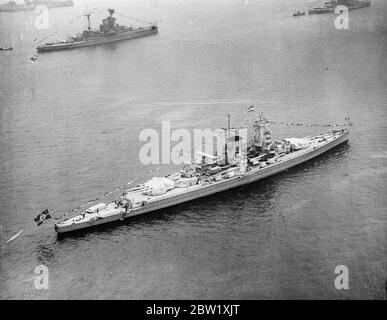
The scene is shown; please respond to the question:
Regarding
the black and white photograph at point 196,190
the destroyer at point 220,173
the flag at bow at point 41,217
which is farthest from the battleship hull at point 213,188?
the flag at bow at point 41,217

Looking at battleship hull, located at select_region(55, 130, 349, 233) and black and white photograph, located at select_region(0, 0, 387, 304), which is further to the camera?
battleship hull, located at select_region(55, 130, 349, 233)

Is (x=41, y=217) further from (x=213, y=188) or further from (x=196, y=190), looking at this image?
(x=213, y=188)

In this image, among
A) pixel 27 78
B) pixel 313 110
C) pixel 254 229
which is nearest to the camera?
pixel 254 229

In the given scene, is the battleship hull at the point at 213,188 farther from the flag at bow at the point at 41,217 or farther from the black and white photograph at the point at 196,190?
the flag at bow at the point at 41,217

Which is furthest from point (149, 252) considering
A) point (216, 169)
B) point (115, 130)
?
point (115, 130)

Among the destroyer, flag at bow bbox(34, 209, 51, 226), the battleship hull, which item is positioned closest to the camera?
flag at bow bbox(34, 209, 51, 226)

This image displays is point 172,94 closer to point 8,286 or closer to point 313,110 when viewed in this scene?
point 313,110

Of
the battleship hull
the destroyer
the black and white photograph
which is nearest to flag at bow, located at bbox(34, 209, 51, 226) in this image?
the black and white photograph

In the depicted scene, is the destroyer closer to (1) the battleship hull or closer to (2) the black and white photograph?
(1) the battleship hull
